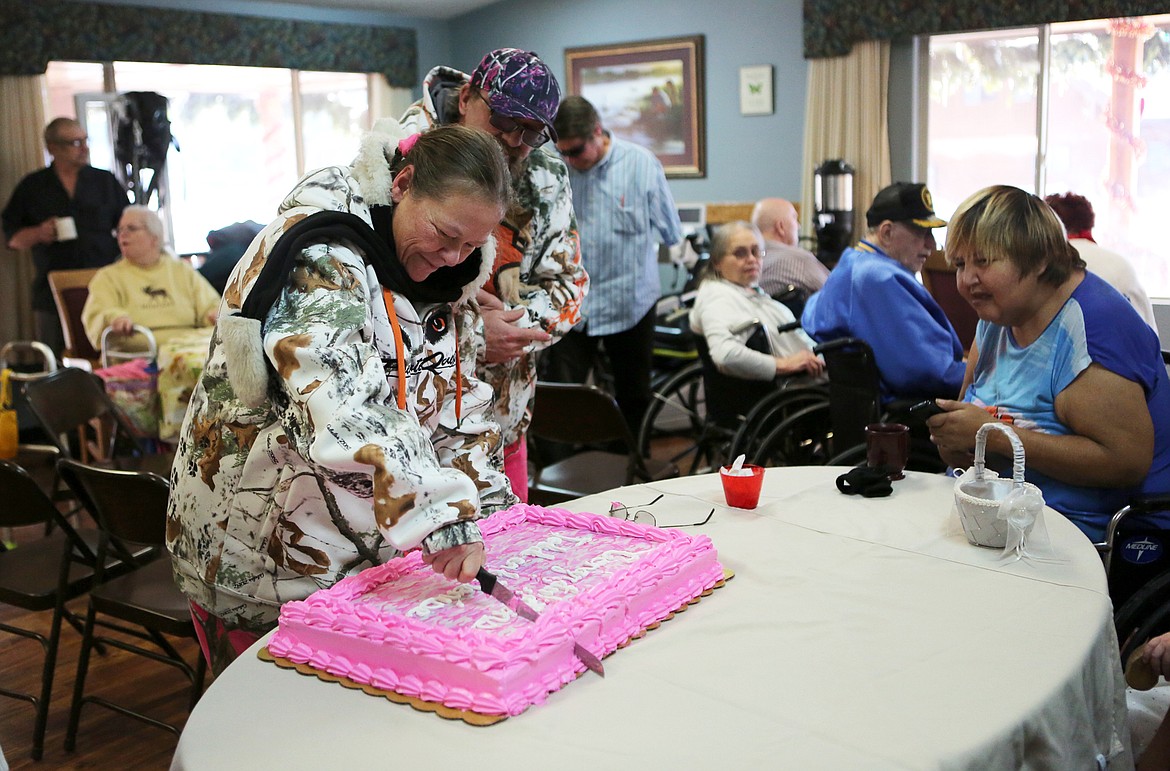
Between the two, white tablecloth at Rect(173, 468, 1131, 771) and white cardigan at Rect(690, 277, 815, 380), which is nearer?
white tablecloth at Rect(173, 468, 1131, 771)

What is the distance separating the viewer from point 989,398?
2.24 m

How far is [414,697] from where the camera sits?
1.21 m

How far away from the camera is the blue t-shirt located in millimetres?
2004

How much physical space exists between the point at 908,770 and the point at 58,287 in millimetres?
4979

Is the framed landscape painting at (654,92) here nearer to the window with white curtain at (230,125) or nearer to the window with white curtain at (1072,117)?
the window with white curtain at (1072,117)

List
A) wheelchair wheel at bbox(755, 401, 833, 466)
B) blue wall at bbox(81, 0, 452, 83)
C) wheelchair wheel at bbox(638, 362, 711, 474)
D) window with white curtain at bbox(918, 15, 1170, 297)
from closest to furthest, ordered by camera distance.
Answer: wheelchair wheel at bbox(755, 401, 833, 466)
wheelchair wheel at bbox(638, 362, 711, 474)
window with white curtain at bbox(918, 15, 1170, 297)
blue wall at bbox(81, 0, 452, 83)

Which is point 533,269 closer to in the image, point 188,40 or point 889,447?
point 889,447

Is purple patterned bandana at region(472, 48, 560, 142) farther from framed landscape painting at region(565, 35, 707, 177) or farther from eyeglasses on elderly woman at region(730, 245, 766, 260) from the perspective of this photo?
framed landscape painting at region(565, 35, 707, 177)

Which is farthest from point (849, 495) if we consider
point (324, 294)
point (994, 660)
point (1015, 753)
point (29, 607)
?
point (29, 607)

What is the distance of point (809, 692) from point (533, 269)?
4.03 feet

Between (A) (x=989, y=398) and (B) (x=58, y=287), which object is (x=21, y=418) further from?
(A) (x=989, y=398)

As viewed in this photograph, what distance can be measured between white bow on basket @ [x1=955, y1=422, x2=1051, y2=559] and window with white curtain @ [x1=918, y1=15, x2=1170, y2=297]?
187 inches

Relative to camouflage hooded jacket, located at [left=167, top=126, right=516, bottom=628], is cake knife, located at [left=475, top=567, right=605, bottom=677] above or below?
below

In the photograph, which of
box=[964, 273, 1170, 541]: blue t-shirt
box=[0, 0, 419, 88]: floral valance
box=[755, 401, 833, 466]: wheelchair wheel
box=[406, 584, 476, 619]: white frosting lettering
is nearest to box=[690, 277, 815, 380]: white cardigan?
box=[755, 401, 833, 466]: wheelchair wheel
